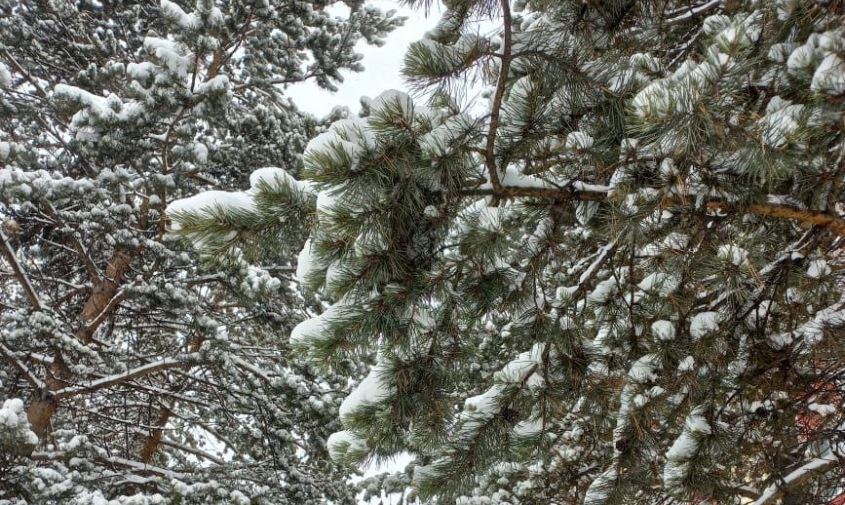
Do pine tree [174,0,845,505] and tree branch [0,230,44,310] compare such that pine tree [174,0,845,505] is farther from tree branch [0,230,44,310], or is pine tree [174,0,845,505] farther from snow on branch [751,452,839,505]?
tree branch [0,230,44,310]

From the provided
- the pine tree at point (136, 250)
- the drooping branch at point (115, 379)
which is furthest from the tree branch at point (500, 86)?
the drooping branch at point (115, 379)

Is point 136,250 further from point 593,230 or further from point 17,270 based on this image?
point 593,230

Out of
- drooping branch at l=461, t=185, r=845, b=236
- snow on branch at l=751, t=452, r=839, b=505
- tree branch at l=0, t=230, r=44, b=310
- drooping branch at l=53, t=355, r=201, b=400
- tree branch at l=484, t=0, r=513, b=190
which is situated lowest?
snow on branch at l=751, t=452, r=839, b=505

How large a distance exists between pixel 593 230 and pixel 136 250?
4151mm

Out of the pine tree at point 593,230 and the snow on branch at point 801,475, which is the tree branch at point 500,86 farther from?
the snow on branch at point 801,475

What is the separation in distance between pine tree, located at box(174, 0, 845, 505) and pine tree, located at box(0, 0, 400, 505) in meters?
2.19

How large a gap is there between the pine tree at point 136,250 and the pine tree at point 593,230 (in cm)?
219

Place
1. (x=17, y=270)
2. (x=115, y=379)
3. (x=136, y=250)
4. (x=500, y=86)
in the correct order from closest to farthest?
1. (x=500, y=86)
2. (x=17, y=270)
3. (x=115, y=379)
4. (x=136, y=250)

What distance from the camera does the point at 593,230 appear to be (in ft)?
9.48

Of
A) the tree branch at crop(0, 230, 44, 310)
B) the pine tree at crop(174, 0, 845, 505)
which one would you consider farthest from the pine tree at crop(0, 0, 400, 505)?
the pine tree at crop(174, 0, 845, 505)

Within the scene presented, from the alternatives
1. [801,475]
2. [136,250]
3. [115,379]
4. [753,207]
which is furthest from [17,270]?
[801,475]

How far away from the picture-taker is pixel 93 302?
574 cm

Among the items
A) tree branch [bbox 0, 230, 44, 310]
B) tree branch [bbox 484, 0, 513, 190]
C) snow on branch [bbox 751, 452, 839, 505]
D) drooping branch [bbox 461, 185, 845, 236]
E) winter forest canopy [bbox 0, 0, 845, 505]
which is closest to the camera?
tree branch [bbox 484, 0, 513, 190]

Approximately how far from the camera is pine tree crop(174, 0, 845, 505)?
1.77 meters
